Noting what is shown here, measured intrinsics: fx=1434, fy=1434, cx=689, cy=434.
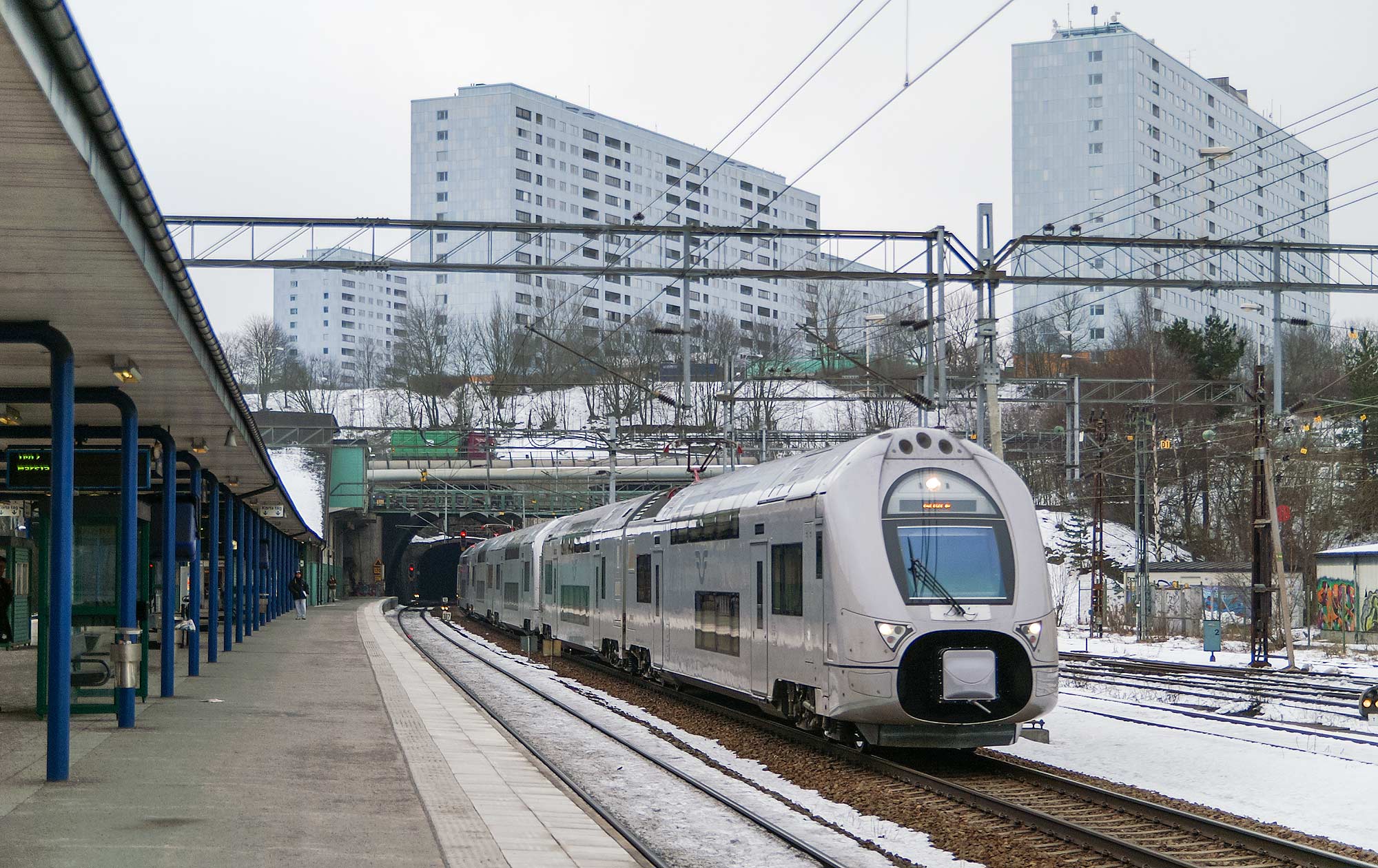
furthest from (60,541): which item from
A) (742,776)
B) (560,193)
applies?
(560,193)

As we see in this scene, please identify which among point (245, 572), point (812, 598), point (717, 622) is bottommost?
point (717, 622)

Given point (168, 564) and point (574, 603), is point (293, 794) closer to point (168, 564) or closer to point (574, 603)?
point (168, 564)

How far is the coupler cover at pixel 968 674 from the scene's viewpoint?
42.0 ft

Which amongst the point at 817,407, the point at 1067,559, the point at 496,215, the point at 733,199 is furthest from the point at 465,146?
the point at 1067,559

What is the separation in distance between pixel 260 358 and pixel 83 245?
9766cm

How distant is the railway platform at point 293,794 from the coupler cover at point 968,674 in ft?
11.9

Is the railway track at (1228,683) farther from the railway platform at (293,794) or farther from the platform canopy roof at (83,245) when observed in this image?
the platform canopy roof at (83,245)

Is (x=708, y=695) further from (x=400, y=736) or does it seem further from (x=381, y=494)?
(x=381, y=494)

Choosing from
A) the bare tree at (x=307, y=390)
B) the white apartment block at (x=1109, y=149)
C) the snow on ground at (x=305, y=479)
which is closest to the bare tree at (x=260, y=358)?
the bare tree at (x=307, y=390)

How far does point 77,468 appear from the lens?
15.7 meters

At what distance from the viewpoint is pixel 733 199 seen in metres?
133

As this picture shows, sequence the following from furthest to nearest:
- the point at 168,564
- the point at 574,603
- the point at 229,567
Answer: the point at 574,603 < the point at 229,567 < the point at 168,564

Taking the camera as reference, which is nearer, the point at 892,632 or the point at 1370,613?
the point at 892,632

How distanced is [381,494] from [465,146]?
48.2 metres
